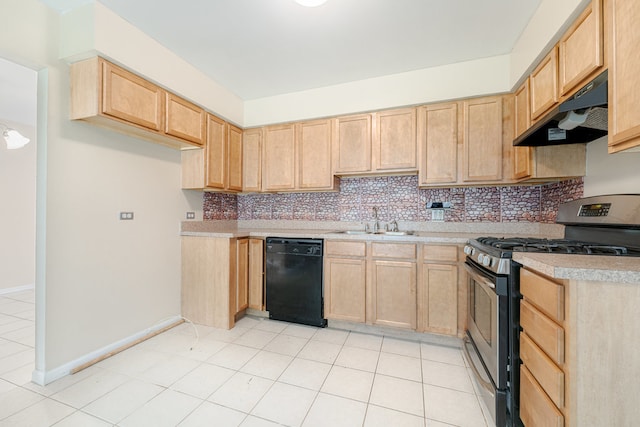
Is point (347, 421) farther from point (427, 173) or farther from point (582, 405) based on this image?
point (427, 173)

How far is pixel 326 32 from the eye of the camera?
80.7 inches

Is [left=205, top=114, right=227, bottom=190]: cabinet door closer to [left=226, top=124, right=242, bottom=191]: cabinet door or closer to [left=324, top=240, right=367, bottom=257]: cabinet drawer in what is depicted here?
[left=226, top=124, right=242, bottom=191]: cabinet door

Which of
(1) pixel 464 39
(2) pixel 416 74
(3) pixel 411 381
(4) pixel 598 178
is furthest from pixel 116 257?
(4) pixel 598 178

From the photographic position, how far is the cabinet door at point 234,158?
121 inches

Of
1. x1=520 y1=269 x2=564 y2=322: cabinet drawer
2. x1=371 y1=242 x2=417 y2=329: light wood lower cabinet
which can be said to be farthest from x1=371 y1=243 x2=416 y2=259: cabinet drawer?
x1=520 y1=269 x2=564 y2=322: cabinet drawer

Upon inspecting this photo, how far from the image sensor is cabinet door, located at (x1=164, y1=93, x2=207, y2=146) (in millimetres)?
2350

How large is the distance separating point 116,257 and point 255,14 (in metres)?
2.22

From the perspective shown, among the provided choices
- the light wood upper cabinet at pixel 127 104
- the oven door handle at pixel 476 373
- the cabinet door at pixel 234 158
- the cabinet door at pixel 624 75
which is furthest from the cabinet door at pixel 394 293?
the light wood upper cabinet at pixel 127 104

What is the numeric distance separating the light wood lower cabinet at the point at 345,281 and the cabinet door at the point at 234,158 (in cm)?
139

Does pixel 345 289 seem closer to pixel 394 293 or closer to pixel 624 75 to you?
pixel 394 293

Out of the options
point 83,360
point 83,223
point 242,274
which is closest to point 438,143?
point 242,274

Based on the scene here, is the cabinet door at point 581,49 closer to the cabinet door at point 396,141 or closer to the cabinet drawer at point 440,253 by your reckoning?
the cabinet door at point 396,141

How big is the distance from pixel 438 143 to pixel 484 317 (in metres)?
1.60

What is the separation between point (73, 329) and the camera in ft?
6.23
